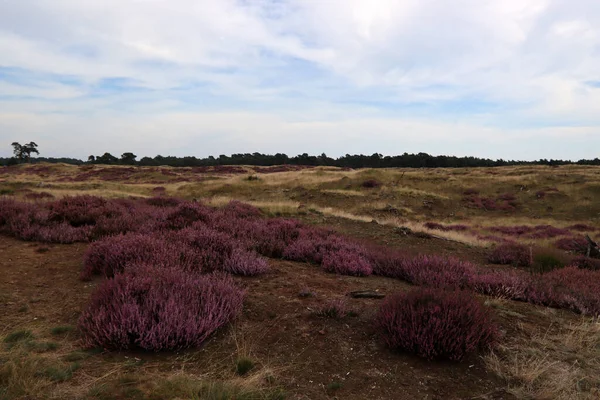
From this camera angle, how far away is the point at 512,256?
38.8ft

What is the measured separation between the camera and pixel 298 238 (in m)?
9.88

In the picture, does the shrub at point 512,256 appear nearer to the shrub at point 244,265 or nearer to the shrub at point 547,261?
the shrub at point 547,261

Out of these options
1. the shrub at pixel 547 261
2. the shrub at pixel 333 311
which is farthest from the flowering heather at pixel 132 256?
the shrub at pixel 547 261

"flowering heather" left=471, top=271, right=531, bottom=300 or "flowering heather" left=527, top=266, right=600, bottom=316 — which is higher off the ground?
"flowering heather" left=471, top=271, right=531, bottom=300

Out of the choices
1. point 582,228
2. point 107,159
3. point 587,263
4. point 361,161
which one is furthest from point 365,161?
point 587,263

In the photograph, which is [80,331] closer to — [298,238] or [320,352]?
[320,352]

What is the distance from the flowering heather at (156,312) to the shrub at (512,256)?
387 inches

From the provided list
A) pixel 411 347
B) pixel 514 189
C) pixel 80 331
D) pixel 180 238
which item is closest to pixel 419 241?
pixel 180 238

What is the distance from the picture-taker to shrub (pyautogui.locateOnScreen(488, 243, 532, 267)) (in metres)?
11.4

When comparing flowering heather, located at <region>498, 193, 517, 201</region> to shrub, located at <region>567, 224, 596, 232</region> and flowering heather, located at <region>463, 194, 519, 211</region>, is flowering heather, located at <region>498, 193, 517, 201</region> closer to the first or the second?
flowering heather, located at <region>463, 194, 519, 211</region>

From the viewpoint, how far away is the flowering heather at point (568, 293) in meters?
6.58

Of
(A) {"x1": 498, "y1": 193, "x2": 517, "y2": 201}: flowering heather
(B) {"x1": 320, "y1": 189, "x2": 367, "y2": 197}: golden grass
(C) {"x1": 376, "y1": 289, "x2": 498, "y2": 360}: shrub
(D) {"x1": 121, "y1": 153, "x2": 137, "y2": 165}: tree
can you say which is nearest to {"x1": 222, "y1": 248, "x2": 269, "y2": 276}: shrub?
(C) {"x1": 376, "y1": 289, "x2": 498, "y2": 360}: shrub

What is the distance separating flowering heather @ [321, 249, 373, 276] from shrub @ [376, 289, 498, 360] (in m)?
3.02

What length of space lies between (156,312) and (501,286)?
6112mm
